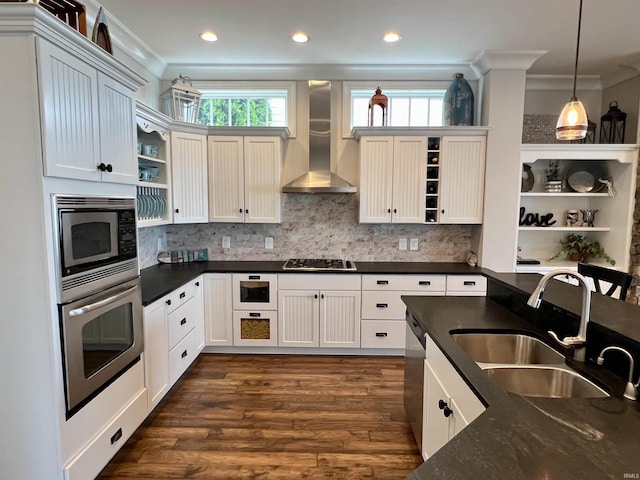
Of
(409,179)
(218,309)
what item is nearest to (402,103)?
(409,179)

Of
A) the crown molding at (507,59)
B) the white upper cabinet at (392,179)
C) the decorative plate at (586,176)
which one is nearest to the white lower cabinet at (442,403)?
the white upper cabinet at (392,179)

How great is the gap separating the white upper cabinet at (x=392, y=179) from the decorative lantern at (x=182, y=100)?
1.71 m

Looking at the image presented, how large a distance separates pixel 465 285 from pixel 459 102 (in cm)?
184

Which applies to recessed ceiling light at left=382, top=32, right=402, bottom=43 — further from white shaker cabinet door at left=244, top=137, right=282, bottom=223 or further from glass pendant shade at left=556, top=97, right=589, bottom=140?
glass pendant shade at left=556, top=97, right=589, bottom=140

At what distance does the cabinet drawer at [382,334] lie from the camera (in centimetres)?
366

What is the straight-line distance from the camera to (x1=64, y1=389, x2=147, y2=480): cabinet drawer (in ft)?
5.88

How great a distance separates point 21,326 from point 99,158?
894mm

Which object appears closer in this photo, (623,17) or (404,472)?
(404,472)

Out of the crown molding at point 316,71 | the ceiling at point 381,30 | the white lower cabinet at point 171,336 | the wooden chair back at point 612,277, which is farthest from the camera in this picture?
the crown molding at point 316,71

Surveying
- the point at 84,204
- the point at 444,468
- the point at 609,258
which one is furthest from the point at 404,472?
the point at 609,258

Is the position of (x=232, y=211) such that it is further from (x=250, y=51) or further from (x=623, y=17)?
(x=623, y=17)

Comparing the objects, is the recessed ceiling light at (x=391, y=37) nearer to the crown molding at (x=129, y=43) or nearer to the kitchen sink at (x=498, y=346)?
the crown molding at (x=129, y=43)

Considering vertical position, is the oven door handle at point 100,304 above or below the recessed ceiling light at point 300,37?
below

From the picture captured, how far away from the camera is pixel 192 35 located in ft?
10.4
